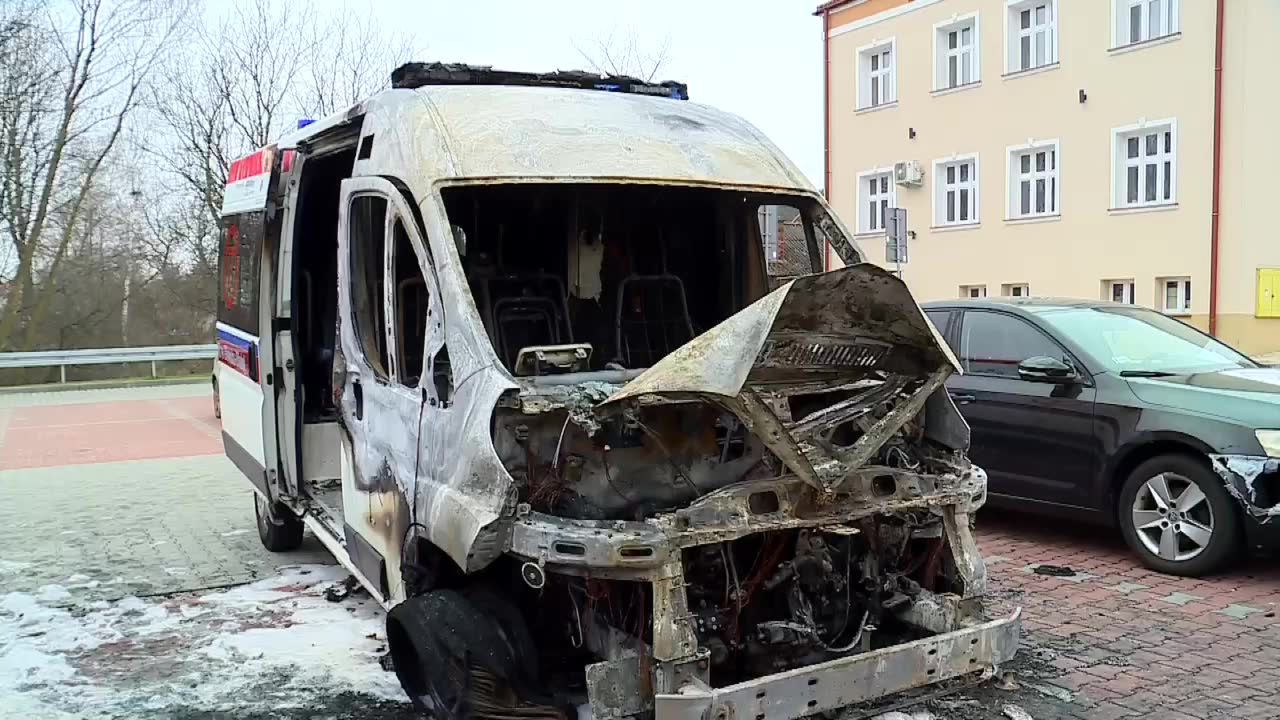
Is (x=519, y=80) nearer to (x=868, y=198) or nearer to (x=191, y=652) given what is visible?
(x=191, y=652)

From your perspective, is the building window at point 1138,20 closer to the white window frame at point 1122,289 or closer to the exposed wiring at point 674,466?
the white window frame at point 1122,289

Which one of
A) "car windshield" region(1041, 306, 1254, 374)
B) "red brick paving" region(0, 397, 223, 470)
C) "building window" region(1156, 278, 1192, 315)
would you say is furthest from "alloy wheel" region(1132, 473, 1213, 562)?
"building window" region(1156, 278, 1192, 315)

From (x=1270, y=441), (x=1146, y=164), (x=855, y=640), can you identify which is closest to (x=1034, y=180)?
(x=1146, y=164)

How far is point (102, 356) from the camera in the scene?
80.3 ft

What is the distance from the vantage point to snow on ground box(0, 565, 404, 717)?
4.82 metres

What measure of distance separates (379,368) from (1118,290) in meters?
19.3

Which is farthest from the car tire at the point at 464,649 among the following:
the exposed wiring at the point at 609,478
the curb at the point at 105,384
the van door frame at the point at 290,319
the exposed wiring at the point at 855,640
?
the curb at the point at 105,384

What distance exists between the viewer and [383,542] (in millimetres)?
4785

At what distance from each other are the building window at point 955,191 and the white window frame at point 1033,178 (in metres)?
0.90

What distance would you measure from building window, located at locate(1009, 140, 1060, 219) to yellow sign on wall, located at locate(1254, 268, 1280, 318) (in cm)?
443

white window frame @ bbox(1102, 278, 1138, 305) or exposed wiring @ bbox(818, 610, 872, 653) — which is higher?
white window frame @ bbox(1102, 278, 1138, 305)

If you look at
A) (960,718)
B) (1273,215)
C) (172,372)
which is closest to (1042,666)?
(960,718)

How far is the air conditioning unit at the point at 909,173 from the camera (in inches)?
970

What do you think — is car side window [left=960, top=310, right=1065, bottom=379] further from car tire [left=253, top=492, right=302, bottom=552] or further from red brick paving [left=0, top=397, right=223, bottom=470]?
red brick paving [left=0, top=397, right=223, bottom=470]
